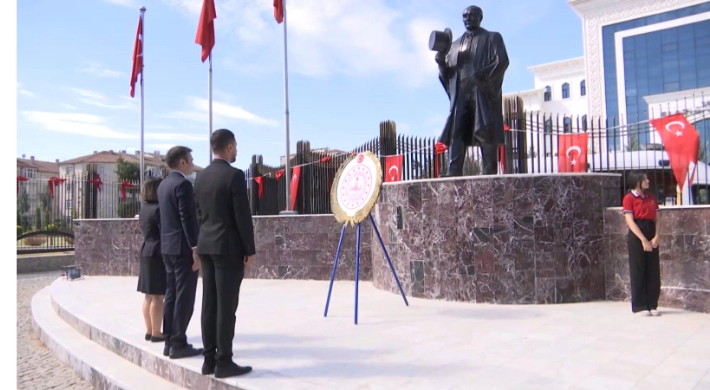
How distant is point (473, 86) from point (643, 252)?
2.98 meters

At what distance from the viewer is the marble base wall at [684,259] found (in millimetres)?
5566

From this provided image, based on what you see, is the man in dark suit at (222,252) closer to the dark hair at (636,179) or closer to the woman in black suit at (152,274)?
the woman in black suit at (152,274)

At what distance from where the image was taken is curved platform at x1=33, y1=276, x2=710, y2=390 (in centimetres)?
349

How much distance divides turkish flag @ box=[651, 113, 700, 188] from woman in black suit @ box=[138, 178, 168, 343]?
7.32 metres

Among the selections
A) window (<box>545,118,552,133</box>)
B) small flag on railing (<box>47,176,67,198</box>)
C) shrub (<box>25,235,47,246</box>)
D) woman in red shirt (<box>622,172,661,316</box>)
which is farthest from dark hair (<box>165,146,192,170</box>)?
shrub (<box>25,235,47,246</box>)

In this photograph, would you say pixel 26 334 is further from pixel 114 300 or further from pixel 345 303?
pixel 345 303

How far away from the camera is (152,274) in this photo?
15.8ft

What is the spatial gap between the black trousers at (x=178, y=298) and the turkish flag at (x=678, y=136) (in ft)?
23.5

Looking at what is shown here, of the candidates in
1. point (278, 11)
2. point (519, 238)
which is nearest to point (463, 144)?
point (519, 238)

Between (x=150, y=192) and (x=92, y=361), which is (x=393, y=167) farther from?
(x=92, y=361)

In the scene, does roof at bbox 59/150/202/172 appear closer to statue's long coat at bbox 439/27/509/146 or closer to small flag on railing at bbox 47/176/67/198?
small flag on railing at bbox 47/176/67/198

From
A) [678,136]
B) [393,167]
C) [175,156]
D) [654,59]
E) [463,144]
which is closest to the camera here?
[175,156]

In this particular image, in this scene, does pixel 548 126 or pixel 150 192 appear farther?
pixel 548 126

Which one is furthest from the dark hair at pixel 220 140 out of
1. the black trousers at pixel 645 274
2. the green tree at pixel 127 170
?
the green tree at pixel 127 170
